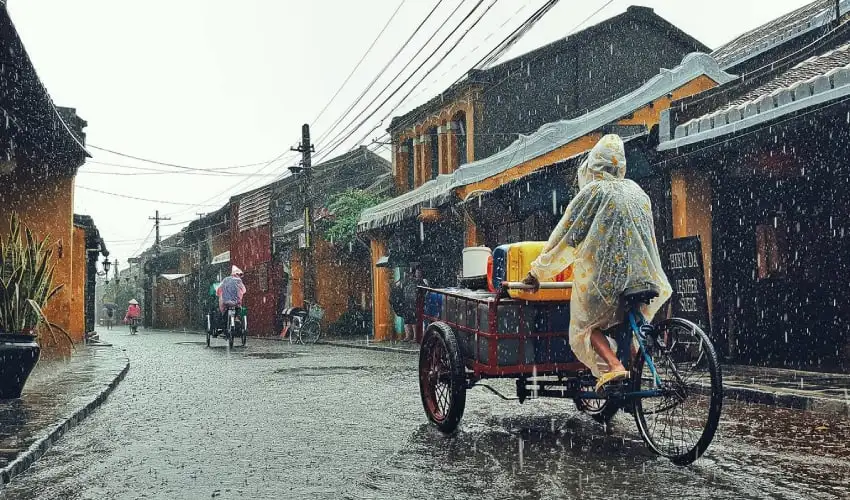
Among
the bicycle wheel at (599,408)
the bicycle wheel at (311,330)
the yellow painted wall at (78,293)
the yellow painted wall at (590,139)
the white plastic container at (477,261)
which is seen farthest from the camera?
the bicycle wheel at (311,330)

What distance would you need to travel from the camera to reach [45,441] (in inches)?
220

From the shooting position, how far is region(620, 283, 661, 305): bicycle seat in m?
4.97

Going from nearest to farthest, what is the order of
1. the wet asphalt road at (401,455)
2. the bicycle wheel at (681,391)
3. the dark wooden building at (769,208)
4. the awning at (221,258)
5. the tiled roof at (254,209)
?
the wet asphalt road at (401,455)
the bicycle wheel at (681,391)
the dark wooden building at (769,208)
the tiled roof at (254,209)
the awning at (221,258)

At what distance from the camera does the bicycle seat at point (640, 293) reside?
4969 mm

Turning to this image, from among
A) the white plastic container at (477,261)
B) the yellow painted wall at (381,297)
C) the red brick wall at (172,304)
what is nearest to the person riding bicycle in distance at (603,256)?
the white plastic container at (477,261)

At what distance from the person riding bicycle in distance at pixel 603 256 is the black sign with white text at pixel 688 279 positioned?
619 cm

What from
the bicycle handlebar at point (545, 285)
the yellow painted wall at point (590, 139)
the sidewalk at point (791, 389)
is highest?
the yellow painted wall at point (590, 139)

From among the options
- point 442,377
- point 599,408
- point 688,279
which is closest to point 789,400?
point 599,408

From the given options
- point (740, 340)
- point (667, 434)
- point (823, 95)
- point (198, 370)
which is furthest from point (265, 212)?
point (667, 434)

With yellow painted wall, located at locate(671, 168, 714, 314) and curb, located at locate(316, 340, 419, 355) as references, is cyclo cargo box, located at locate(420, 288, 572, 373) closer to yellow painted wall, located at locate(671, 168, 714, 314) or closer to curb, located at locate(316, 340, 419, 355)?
yellow painted wall, located at locate(671, 168, 714, 314)

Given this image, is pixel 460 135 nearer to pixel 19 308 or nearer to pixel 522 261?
pixel 19 308

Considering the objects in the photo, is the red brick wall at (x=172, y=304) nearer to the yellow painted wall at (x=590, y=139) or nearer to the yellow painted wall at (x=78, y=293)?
the yellow painted wall at (x=78, y=293)

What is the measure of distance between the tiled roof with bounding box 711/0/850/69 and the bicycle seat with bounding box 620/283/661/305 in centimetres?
1161

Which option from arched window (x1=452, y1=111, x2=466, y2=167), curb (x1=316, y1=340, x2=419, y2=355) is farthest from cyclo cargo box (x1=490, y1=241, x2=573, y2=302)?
arched window (x1=452, y1=111, x2=466, y2=167)
